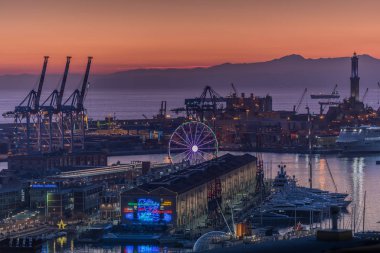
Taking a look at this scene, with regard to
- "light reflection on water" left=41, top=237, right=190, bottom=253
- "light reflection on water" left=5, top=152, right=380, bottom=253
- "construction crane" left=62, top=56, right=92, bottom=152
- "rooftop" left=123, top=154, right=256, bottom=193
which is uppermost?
"construction crane" left=62, top=56, right=92, bottom=152

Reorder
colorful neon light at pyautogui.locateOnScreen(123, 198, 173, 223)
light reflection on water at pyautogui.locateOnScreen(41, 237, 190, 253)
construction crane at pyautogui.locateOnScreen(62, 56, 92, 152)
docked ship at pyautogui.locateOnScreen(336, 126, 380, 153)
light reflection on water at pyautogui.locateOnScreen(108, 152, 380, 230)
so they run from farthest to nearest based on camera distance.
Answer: docked ship at pyautogui.locateOnScreen(336, 126, 380, 153), construction crane at pyautogui.locateOnScreen(62, 56, 92, 152), light reflection on water at pyautogui.locateOnScreen(108, 152, 380, 230), colorful neon light at pyautogui.locateOnScreen(123, 198, 173, 223), light reflection on water at pyautogui.locateOnScreen(41, 237, 190, 253)

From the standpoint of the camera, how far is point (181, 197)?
51.4 ft

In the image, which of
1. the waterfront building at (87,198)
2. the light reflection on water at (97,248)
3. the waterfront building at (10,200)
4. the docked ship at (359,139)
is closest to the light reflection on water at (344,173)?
the docked ship at (359,139)

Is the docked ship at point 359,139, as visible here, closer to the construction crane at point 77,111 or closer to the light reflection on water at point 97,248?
the construction crane at point 77,111

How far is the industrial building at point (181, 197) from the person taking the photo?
50.2ft

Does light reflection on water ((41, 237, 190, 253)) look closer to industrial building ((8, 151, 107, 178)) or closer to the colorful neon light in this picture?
the colorful neon light

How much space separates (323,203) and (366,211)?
0.87m

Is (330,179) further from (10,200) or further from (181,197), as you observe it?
(10,200)

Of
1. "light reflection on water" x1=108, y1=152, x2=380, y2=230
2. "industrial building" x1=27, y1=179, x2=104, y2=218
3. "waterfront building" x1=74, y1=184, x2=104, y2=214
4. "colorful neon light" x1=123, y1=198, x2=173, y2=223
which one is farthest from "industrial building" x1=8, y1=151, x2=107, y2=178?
"colorful neon light" x1=123, y1=198, x2=173, y2=223

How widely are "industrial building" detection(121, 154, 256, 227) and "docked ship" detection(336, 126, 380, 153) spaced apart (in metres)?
13.4

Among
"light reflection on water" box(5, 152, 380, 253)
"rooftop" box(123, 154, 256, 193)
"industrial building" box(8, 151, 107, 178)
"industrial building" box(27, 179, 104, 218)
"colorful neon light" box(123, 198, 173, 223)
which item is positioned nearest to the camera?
"light reflection on water" box(5, 152, 380, 253)

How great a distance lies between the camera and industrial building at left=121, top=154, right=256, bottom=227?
1530 cm

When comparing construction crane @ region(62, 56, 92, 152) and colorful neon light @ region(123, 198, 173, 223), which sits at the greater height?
construction crane @ region(62, 56, 92, 152)

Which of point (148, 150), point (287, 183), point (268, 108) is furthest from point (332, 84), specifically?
point (287, 183)
